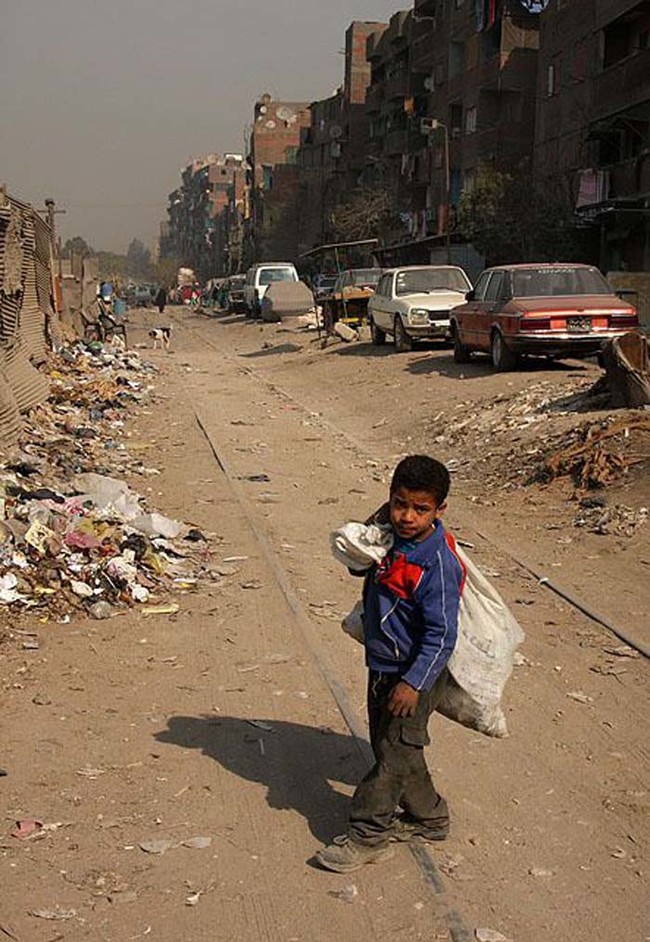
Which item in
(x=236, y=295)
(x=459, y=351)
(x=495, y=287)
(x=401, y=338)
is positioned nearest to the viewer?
(x=495, y=287)

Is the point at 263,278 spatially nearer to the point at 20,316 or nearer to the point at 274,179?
the point at 20,316

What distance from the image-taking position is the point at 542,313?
56.2ft

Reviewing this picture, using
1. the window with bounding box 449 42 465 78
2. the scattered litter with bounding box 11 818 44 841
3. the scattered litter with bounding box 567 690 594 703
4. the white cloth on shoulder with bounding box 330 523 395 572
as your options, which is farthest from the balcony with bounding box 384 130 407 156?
the scattered litter with bounding box 11 818 44 841

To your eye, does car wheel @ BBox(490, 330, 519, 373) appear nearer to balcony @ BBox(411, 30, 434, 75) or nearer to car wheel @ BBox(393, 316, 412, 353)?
car wheel @ BBox(393, 316, 412, 353)

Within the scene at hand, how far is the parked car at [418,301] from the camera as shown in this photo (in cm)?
2392

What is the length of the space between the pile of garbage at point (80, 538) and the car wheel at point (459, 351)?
8938 mm

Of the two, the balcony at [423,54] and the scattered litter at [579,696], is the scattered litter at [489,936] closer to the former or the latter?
the scattered litter at [579,696]

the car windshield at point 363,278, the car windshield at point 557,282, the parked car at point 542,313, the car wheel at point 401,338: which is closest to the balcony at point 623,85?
the car windshield at point 363,278

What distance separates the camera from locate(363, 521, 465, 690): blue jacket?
3.77 meters

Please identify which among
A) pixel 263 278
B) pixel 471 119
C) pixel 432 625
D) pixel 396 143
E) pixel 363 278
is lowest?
pixel 432 625

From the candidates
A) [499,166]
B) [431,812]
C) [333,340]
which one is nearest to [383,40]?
[499,166]

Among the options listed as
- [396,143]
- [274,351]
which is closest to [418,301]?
[274,351]

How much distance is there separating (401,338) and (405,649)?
21.1m

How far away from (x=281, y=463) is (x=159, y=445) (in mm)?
2156
